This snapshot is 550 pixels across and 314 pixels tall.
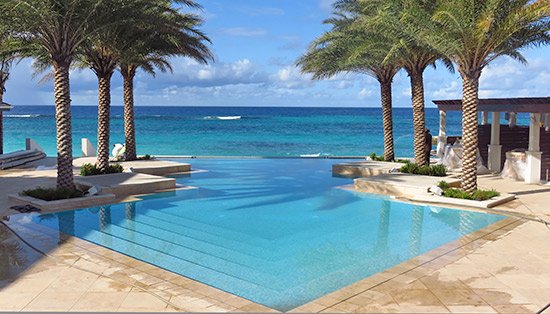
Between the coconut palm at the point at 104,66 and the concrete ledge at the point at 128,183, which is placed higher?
the coconut palm at the point at 104,66

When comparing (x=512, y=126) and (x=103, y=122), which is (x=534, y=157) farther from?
(x=103, y=122)

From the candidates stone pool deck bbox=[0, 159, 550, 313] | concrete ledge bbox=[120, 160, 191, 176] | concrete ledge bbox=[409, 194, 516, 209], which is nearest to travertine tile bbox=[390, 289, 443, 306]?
stone pool deck bbox=[0, 159, 550, 313]

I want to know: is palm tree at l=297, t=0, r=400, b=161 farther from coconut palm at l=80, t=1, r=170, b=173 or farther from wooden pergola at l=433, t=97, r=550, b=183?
coconut palm at l=80, t=1, r=170, b=173

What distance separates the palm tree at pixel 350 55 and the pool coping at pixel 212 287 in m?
10.1

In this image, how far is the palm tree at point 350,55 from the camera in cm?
1880

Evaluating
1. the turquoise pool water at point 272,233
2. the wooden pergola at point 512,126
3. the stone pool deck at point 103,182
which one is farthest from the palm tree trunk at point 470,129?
the stone pool deck at point 103,182

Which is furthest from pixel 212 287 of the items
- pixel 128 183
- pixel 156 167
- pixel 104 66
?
pixel 104 66

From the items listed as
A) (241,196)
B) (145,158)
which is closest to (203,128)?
(145,158)

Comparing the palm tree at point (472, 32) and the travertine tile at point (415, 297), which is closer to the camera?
the travertine tile at point (415, 297)

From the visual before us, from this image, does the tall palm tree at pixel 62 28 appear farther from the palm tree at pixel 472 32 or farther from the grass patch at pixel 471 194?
the grass patch at pixel 471 194

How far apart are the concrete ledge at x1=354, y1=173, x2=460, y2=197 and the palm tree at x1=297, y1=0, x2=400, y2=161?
461 cm

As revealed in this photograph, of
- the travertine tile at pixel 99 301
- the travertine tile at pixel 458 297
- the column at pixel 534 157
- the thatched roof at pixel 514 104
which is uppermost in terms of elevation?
the thatched roof at pixel 514 104

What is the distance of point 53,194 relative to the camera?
506 inches

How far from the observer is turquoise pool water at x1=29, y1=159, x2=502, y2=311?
769 centimetres
